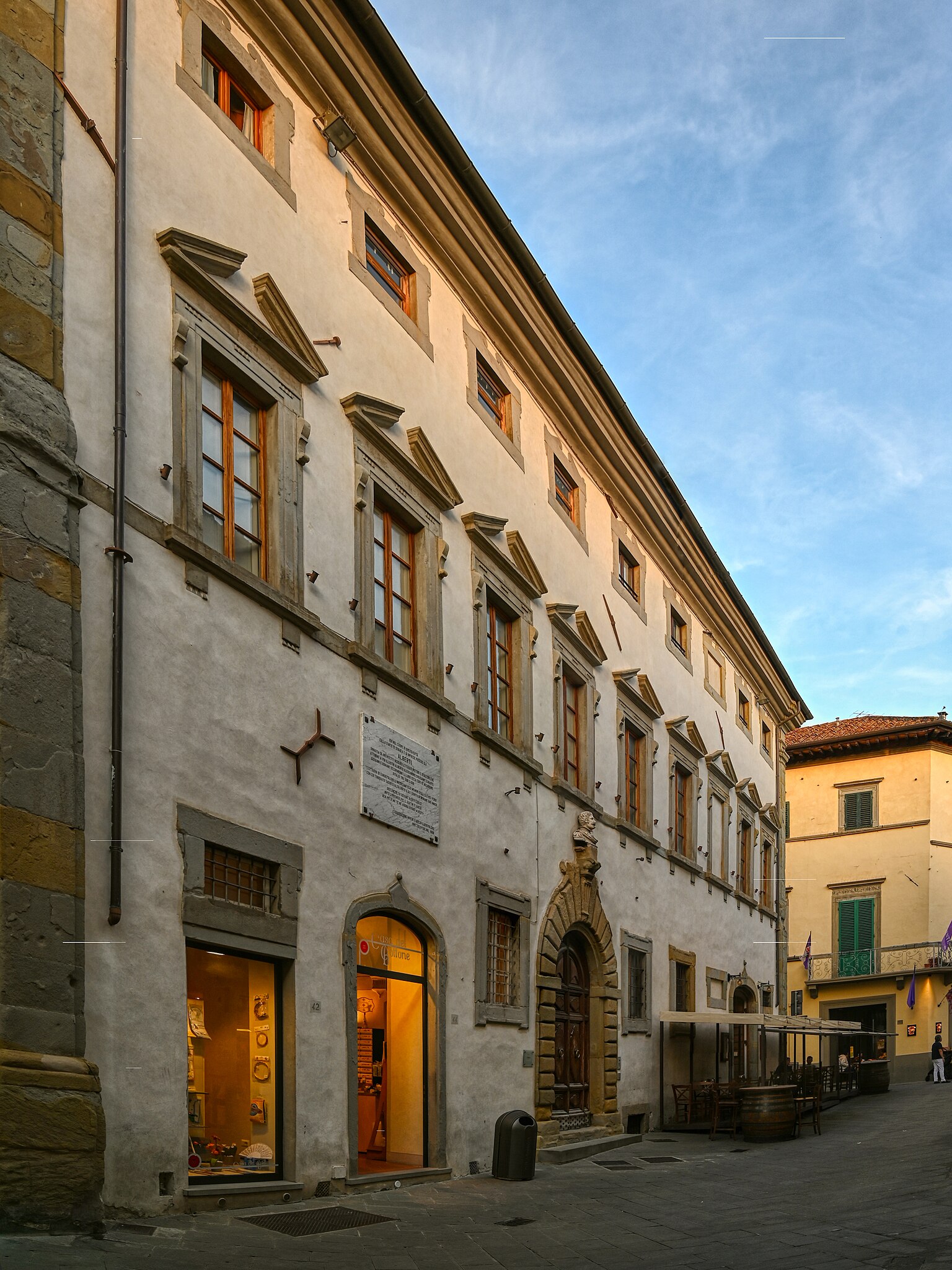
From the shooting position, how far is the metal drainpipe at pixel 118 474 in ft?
30.4

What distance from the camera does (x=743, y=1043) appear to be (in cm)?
2870

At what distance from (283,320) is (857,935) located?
123ft

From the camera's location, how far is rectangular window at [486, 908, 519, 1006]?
1589cm

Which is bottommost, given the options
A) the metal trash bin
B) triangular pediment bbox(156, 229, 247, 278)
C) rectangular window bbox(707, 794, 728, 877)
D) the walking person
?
the walking person

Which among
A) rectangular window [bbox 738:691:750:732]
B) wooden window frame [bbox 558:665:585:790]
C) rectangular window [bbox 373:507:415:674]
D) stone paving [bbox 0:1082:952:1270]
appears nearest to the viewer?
stone paving [bbox 0:1082:952:1270]

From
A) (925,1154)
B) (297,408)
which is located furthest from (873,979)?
(297,408)

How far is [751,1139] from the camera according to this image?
1970cm

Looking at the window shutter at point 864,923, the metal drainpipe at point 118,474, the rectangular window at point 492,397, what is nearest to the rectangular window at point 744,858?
the window shutter at point 864,923

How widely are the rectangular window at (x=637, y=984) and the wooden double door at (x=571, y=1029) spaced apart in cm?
175

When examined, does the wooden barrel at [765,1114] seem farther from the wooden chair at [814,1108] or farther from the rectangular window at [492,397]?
the rectangular window at [492,397]

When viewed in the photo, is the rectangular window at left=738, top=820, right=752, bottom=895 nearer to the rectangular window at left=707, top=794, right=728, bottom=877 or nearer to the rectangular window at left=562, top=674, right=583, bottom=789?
the rectangular window at left=707, top=794, right=728, bottom=877

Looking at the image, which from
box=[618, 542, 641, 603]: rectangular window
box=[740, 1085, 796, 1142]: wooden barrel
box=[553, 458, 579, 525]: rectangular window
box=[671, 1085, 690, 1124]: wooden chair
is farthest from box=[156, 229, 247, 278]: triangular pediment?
box=[671, 1085, 690, 1124]: wooden chair

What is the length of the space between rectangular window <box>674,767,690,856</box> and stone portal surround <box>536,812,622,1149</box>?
5.17 metres

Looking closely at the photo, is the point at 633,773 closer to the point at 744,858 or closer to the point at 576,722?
the point at 576,722
